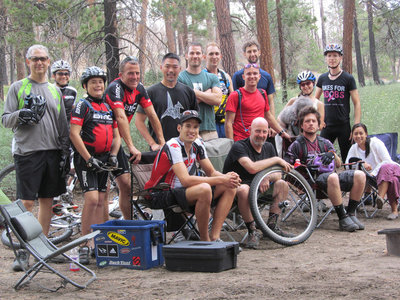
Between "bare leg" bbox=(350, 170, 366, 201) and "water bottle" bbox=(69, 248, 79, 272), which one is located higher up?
"bare leg" bbox=(350, 170, 366, 201)

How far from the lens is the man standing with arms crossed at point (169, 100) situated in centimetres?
555

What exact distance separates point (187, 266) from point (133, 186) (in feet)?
3.85

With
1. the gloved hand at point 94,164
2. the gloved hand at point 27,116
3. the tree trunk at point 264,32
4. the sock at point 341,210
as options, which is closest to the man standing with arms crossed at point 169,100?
the gloved hand at point 94,164

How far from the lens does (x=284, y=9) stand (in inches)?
806

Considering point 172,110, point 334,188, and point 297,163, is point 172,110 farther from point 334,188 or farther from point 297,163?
point 334,188

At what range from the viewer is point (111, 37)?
9.56m

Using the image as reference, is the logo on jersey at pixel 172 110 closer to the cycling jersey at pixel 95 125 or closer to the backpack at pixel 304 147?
the cycling jersey at pixel 95 125

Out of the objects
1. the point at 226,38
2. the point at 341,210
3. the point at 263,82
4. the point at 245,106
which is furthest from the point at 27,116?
the point at 226,38

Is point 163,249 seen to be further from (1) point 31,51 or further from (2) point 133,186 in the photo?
(1) point 31,51

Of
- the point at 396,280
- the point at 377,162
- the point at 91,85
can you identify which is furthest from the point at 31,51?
the point at 377,162

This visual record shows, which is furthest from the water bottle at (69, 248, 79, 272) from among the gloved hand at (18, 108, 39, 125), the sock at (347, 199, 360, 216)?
the sock at (347, 199, 360, 216)

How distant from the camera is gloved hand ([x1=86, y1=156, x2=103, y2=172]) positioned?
463 centimetres

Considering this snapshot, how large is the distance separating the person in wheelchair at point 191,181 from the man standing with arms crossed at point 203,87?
3.45ft

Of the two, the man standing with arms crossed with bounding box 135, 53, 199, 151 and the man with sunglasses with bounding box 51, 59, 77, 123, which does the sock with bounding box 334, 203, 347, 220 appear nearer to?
the man standing with arms crossed with bounding box 135, 53, 199, 151
